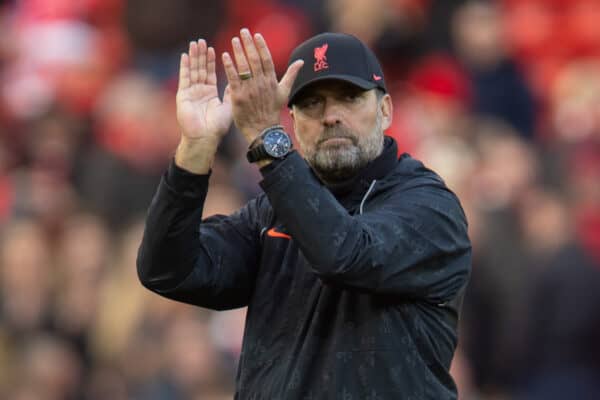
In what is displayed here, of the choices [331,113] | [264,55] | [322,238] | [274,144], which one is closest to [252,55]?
[264,55]

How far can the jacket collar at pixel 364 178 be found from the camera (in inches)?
173

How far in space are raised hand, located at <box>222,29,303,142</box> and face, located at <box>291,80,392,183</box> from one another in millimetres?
237

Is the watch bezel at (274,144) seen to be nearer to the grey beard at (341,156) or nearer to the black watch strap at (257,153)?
the black watch strap at (257,153)

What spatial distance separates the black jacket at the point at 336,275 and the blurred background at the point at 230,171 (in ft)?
10.8

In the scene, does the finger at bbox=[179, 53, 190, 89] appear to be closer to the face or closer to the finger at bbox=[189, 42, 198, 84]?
the finger at bbox=[189, 42, 198, 84]

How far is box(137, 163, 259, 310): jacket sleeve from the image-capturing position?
4281mm

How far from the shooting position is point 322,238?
3979 millimetres

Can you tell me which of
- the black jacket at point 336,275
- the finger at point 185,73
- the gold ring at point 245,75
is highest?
the finger at point 185,73

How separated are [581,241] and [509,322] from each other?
633 millimetres

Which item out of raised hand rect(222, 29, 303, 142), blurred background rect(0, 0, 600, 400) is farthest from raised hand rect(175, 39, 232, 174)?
blurred background rect(0, 0, 600, 400)

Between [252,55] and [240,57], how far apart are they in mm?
36

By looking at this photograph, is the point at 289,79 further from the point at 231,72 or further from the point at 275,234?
the point at 275,234

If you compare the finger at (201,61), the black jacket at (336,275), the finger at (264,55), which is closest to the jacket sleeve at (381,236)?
the black jacket at (336,275)

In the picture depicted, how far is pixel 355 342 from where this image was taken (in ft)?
13.9
